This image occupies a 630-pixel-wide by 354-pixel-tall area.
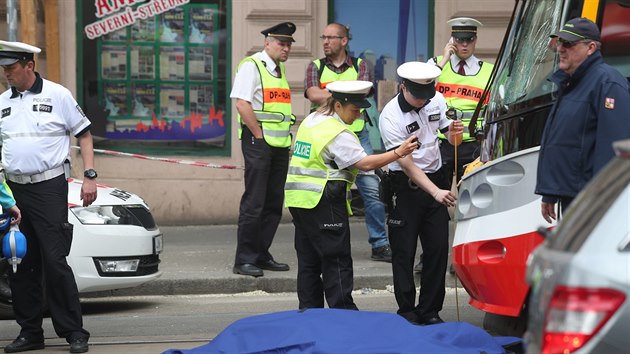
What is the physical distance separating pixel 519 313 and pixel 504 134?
1.15m

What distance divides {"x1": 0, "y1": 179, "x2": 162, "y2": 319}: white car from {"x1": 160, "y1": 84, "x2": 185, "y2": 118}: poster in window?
4.32m

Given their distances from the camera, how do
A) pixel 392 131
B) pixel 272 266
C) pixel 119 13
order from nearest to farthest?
pixel 392 131, pixel 272 266, pixel 119 13

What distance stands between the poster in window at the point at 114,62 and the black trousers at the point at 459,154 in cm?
494

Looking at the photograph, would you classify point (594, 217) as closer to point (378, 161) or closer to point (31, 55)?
point (378, 161)

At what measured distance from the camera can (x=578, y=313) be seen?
11.6 feet

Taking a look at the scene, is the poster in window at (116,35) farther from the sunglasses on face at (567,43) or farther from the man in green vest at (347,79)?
the sunglasses on face at (567,43)

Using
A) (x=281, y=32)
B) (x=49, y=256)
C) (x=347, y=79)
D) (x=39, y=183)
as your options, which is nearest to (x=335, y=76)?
(x=347, y=79)

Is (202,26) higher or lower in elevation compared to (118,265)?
higher

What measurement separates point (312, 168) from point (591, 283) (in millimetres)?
3945

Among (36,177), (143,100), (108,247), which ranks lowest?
(108,247)

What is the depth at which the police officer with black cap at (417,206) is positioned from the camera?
7980 mm

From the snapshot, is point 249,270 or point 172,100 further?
point 172,100

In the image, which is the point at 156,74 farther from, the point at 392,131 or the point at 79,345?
the point at 79,345

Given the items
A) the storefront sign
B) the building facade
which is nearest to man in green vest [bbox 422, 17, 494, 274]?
the building facade
